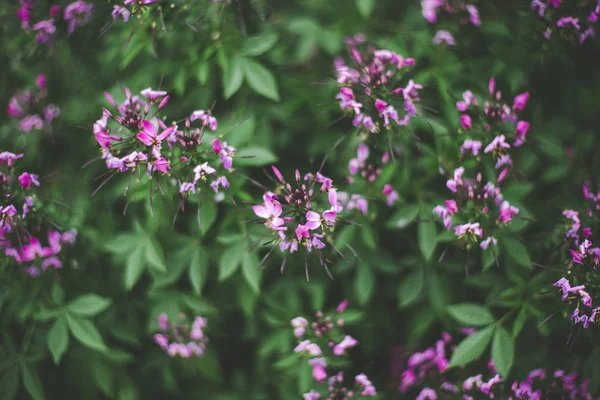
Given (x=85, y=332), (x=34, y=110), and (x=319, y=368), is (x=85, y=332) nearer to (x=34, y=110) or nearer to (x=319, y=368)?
(x=319, y=368)

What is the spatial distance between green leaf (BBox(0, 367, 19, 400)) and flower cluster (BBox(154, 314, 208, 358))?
0.71m

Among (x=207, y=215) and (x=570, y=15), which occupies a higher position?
(x=570, y=15)

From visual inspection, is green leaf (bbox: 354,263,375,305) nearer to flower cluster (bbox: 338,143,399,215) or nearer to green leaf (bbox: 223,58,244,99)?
flower cluster (bbox: 338,143,399,215)

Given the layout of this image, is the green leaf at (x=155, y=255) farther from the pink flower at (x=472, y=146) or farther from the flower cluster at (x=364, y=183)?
the pink flower at (x=472, y=146)

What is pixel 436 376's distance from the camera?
8.02 ft

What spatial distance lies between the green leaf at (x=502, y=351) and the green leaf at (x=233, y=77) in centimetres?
171

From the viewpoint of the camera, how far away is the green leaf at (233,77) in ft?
7.38

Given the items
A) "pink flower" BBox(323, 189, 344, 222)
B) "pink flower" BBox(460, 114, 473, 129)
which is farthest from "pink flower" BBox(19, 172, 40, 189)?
"pink flower" BBox(460, 114, 473, 129)

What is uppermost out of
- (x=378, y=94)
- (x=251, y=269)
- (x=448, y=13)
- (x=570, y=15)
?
(x=570, y=15)

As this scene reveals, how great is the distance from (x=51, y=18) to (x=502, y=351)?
290 centimetres

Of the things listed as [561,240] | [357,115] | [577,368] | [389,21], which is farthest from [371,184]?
[389,21]

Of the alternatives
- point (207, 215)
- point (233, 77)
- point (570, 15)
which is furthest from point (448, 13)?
point (207, 215)

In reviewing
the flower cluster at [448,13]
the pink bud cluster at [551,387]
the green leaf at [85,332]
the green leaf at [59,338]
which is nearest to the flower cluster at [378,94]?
the flower cluster at [448,13]

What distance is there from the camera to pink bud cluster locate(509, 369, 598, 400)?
2145mm
